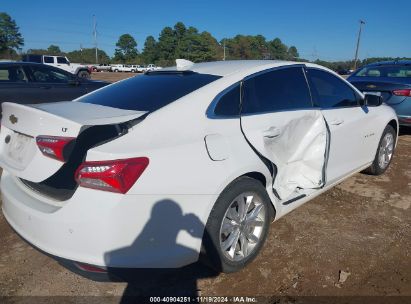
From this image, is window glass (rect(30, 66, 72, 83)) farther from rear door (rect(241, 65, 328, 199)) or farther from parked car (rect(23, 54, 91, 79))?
parked car (rect(23, 54, 91, 79))

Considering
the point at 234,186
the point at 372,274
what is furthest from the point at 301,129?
the point at 372,274

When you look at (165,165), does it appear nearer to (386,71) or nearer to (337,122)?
(337,122)

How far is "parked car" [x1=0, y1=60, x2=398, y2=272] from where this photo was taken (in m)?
2.06

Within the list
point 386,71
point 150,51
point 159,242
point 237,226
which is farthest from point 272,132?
point 150,51

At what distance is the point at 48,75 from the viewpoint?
7.23 m

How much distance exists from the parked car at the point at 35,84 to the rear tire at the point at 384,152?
5728 mm

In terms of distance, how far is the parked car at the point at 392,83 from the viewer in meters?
6.56

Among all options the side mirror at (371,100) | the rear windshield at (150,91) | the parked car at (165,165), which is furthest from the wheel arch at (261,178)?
the side mirror at (371,100)

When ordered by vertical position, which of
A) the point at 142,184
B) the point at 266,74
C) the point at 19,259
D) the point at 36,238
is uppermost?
the point at 266,74

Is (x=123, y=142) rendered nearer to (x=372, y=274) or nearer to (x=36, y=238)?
(x=36, y=238)

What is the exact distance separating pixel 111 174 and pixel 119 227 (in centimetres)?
31

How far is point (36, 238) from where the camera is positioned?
7.40ft

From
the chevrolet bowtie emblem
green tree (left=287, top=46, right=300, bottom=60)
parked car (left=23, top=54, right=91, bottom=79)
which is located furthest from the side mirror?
green tree (left=287, top=46, right=300, bottom=60)

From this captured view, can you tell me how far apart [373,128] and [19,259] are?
4015 mm
